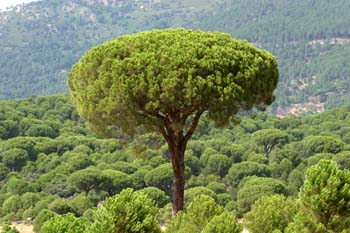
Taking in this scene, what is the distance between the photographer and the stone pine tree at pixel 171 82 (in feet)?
36.2

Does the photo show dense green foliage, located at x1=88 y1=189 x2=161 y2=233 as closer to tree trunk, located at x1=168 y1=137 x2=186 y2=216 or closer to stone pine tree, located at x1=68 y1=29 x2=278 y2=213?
stone pine tree, located at x1=68 y1=29 x2=278 y2=213

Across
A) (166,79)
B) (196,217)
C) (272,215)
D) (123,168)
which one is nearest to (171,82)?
(166,79)

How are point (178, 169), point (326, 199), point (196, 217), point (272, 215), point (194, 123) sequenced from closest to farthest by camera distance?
point (326, 199)
point (196, 217)
point (272, 215)
point (194, 123)
point (178, 169)

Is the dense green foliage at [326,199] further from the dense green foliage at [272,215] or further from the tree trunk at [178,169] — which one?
the tree trunk at [178,169]

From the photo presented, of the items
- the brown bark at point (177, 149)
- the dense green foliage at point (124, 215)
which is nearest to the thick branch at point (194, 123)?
the brown bark at point (177, 149)

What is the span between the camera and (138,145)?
12477mm

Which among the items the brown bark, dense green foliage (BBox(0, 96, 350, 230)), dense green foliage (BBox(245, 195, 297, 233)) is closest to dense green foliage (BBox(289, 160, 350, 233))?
dense green foliage (BBox(245, 195, 297, 233))

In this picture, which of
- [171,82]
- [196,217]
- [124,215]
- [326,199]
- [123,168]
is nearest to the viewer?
[326,199]

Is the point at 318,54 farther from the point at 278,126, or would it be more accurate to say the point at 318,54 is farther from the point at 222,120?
the point at 222,120

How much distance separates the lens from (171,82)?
10.9 metres

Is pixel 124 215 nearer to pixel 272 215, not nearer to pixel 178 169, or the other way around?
pixel 178 169

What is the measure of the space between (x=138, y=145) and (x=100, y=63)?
197 cm

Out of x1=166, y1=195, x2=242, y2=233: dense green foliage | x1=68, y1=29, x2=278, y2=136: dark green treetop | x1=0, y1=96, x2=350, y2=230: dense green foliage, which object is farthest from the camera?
x1=0, y1=96, x2=350, y2=230: dense green foliage

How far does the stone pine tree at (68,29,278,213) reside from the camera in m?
11.0
